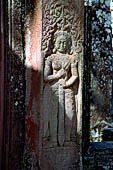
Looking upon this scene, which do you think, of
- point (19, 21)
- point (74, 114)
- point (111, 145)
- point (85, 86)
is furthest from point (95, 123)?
point (19, 21)

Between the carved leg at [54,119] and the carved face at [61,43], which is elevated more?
the carved face at [61,43]

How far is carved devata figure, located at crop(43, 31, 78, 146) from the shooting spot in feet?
11.9

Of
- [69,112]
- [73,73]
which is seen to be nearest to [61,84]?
[73,73]

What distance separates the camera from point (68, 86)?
12.2 feet

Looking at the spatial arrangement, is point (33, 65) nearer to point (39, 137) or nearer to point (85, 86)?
point (39, 137)

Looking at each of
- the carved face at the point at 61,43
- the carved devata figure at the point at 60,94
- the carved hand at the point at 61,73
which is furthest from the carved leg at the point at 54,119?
the carved face at the point at 61,43

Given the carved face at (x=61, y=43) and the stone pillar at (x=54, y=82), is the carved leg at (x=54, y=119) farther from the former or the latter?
the carved face at (x=61, y=43)

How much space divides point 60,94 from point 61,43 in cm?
62

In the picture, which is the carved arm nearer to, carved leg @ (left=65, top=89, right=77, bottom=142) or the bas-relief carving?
the bas-relief carving

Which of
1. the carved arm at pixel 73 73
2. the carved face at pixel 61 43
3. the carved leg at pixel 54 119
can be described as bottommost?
the carved leg at pixel 54 119

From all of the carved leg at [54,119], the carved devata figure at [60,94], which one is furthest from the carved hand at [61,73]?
the carved leg at [54,119]

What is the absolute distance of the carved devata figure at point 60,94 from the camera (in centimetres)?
364

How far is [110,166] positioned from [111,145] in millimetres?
469

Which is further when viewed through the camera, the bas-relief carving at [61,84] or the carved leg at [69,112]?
the carved leg at [69,112]
